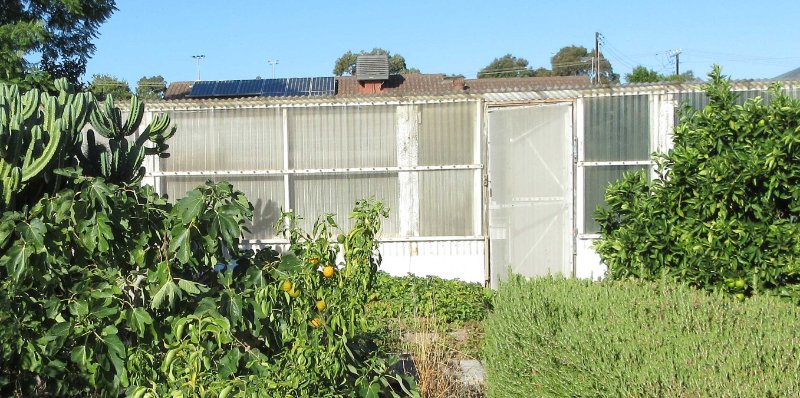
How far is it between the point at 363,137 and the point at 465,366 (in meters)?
5.25

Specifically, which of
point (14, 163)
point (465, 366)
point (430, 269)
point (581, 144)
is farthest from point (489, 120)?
point (14, 163)

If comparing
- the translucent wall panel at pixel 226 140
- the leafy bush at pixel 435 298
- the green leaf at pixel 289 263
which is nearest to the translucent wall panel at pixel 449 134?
the leafy bush at pixel 435 298

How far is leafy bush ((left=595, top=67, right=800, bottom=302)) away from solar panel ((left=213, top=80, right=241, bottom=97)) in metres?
13.3

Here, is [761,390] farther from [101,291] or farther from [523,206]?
[523,206]

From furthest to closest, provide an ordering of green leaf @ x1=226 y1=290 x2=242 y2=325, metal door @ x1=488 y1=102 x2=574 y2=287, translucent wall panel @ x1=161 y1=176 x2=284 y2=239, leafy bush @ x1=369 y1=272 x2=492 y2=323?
translucent wall panel @ x1=161 y1=176 x2=284 y2=239 → metal door @ x1=488 y1=102 x2=574 y2=287 → leafy bush @ x1=369 y1=272 x2=492 y2=323 → green leaf @ x1=226 y1=290 x2=242 y2=325

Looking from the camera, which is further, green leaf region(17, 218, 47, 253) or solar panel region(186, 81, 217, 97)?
solar panel region(186, 81, 217, 97)

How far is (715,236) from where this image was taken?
5.96m

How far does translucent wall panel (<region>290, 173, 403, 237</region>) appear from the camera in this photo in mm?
11531

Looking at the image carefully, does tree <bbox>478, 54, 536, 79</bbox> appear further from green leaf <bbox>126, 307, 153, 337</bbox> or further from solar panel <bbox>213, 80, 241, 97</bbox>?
green leaf <bbox>126, 307, 153, 337</bbox>

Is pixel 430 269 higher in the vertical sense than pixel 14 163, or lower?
lower

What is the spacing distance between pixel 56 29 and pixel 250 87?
441 centimetres

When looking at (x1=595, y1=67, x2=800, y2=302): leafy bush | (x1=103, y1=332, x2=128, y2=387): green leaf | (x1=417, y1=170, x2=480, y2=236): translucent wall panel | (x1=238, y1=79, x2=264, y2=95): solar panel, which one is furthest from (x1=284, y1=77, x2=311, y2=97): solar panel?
(x1=103, y1=332, x2=128, y2=387): green leaf

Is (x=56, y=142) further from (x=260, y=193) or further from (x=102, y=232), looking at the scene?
(x=260, y=193)

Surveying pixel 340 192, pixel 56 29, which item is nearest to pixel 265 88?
pixel 56 29
